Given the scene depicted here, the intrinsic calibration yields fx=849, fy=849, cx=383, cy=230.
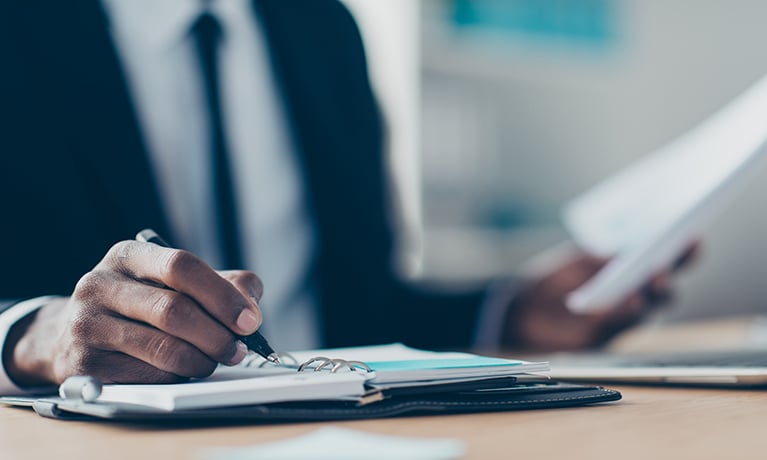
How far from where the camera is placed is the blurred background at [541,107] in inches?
87.6

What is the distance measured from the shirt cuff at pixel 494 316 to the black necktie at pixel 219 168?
42 centimetres

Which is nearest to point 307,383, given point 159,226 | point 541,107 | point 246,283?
point 246,283

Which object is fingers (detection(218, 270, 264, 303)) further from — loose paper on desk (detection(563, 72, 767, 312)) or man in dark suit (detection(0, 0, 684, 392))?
loose paper on desk (detection(563, 72, 767, 312))

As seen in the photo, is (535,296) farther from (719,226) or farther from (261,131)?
(719,226)

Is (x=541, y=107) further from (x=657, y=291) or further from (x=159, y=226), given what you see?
(x=159, y=226)

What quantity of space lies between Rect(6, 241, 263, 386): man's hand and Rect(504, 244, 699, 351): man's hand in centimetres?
78

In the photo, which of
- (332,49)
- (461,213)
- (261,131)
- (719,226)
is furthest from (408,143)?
(719,226)

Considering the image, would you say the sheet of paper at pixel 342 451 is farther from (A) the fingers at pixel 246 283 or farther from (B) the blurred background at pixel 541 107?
(B) the blurred background at pixel 541 107

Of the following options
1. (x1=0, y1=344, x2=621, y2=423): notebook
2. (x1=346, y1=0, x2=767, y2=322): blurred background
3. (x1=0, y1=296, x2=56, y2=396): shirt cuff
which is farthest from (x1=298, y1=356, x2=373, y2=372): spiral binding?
(x1=346, y1=0, x2=767, y2=322): blurred background

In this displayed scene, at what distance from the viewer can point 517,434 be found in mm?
455

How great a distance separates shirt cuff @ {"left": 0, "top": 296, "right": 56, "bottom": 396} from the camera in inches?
26.3

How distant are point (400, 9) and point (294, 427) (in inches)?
73.2

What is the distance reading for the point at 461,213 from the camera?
2363 millimetres

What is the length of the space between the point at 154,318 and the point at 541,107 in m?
2.12
